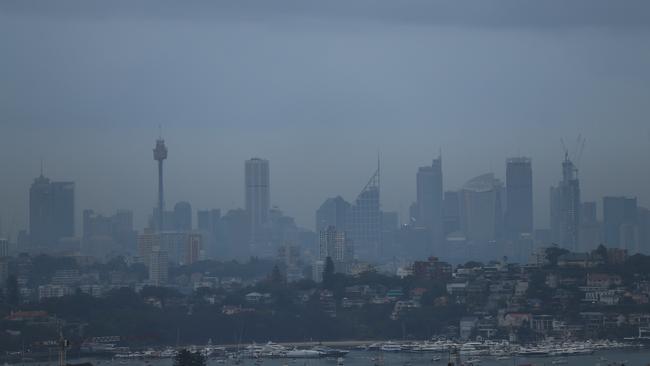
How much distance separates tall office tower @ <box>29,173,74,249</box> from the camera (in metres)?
61.0

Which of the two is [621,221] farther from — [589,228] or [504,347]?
[504,347]

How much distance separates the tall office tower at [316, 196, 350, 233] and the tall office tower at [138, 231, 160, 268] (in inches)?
402

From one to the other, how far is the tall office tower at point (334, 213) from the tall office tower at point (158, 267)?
48.0ft

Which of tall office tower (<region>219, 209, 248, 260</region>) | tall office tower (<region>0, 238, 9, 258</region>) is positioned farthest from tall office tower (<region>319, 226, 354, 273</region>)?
tall office tower (<region>0, 238, 9, 258</region>)

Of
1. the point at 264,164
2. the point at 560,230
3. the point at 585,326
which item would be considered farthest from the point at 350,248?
the point at 585,326

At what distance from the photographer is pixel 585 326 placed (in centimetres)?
4300

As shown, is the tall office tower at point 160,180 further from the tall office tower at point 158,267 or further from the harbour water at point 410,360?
the harbour water at point 410,360

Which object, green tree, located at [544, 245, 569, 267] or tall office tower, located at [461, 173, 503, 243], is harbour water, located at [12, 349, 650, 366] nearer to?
green tree, located at [544, 245, 569, 267]

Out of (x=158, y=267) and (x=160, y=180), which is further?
(x=160, y=180)

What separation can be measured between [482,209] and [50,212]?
23027 mm

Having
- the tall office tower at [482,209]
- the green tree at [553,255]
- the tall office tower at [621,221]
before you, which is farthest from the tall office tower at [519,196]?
the green tree at [553,255]

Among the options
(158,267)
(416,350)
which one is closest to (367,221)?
(158,267)

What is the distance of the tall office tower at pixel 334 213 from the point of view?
7862 centimetres

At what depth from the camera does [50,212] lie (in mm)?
64688
